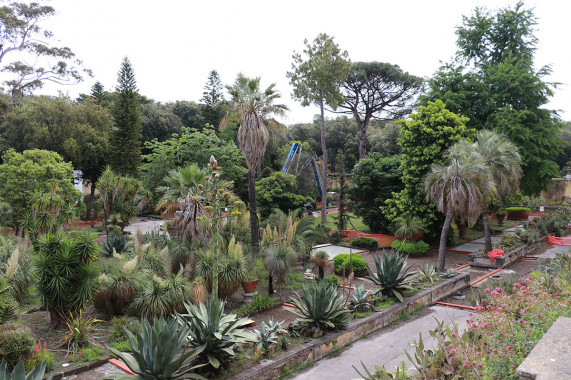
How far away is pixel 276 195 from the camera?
18781 millimetres

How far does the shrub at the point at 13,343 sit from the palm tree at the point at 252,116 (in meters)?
7.39

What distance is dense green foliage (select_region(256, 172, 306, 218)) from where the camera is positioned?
744 inches

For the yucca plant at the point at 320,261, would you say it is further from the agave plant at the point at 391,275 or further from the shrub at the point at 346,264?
the agave plant at the point at 391,275

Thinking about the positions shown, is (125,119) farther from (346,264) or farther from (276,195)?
(346,264)

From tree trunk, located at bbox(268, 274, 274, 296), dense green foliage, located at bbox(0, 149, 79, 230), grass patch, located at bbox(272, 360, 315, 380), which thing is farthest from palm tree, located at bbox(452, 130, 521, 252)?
dense green foliage, located at bbox(0, 149, 79, 230)

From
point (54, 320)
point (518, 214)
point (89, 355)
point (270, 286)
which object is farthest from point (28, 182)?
point (518, 214)

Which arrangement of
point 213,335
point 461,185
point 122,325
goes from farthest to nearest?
point 461,185
point 122,325
point 213,335

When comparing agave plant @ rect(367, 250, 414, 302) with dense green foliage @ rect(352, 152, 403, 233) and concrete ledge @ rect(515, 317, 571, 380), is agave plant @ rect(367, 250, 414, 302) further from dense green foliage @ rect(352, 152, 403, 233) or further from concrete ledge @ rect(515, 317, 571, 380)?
dense green foliage @ rect(352, 152, 403, 233)

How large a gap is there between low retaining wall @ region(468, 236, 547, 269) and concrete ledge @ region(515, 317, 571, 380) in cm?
1109

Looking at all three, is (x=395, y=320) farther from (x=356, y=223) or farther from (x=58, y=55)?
(x=58, y=55)

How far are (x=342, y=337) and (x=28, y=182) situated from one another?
18.1 metres

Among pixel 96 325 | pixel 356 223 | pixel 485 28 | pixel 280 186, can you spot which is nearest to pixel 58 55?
pixel 280 186

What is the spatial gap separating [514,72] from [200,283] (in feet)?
58.3

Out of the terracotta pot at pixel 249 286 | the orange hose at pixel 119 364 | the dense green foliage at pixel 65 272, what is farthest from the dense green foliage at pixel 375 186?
the orange hose at pixel 119 364
